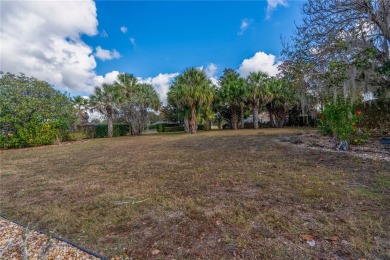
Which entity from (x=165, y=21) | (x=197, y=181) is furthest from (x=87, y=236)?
(x=165, y=21)

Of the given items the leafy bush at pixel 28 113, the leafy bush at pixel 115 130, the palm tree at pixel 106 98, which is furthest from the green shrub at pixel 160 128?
the leafy bush at pixel 28 113

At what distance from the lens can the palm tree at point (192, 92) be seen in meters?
17.3

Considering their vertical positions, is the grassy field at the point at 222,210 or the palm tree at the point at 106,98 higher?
the palm tree at the point at 106,98

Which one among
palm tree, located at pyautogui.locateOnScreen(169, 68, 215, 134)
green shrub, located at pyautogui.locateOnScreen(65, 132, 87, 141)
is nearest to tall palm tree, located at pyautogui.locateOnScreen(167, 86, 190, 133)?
palm tree, located at pyautogui.locateOnScreen(169, 68, 215, 134)

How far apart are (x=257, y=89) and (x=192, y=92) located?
815cm

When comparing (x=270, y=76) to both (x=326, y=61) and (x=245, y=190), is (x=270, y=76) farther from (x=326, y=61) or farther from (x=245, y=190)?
(x=245, y=190)

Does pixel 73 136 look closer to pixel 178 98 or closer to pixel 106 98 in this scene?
pixel 106 98

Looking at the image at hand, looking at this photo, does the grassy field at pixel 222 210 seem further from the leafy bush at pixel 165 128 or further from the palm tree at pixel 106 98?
the leafy bush at pixel 165 128

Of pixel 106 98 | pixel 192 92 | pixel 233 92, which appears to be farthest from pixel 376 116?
pixel 106 98

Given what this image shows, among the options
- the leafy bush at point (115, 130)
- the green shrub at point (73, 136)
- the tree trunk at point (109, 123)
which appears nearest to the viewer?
the green shrub at point (73, 136)

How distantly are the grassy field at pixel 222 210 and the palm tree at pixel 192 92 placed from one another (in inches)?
527

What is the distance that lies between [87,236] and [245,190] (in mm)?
2281

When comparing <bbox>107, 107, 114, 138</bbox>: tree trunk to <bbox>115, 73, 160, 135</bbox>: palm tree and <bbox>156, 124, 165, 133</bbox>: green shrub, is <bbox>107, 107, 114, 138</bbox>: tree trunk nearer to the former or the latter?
<bbox>115, 73, 160, 135</bbox>: palm tree

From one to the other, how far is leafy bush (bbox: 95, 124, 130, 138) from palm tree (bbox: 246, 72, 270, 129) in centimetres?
1505
